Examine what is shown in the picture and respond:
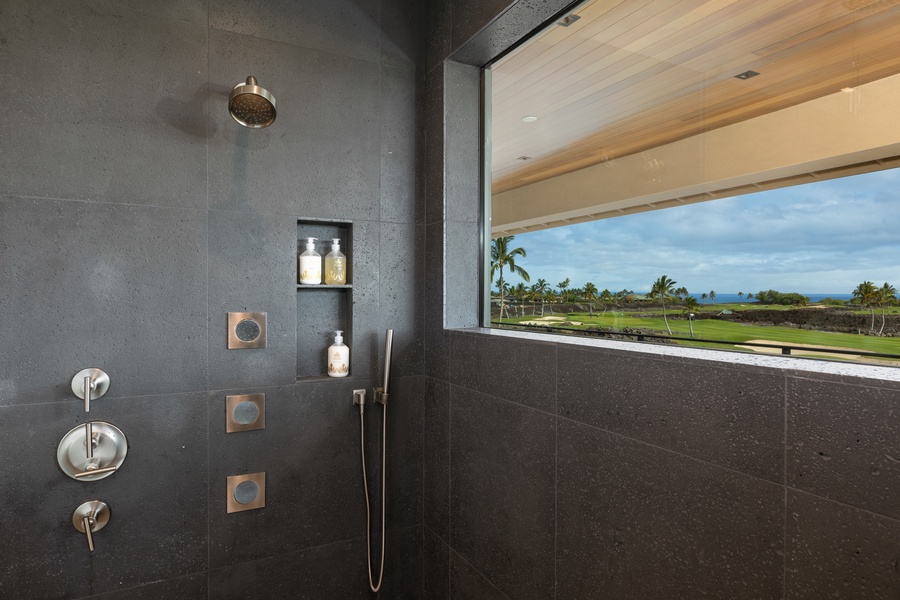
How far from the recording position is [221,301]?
1.81m

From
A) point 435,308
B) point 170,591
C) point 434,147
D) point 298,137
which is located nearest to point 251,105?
point 298,137

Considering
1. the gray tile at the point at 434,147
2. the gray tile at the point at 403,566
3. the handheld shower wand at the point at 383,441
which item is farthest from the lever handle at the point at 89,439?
the gray tile at the point at 434,147

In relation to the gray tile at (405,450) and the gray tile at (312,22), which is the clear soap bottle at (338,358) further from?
the gray tile at (312,22)

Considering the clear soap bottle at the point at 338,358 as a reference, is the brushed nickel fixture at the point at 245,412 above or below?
below

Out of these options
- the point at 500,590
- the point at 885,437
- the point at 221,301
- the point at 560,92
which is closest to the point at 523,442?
the point at 500,590

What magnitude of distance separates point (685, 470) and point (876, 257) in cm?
54

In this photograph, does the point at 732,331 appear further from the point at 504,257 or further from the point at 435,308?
the point at 435,308

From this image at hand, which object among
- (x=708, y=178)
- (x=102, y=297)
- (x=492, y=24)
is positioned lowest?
(x=102, y=297)

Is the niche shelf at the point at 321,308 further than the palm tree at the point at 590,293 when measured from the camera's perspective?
Yes

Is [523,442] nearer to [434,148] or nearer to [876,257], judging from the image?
[876,257]

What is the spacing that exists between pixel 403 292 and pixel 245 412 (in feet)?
2.41

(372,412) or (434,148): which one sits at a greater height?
(434,148)

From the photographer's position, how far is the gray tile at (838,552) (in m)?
0.81

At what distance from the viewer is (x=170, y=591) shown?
1.74 meters
